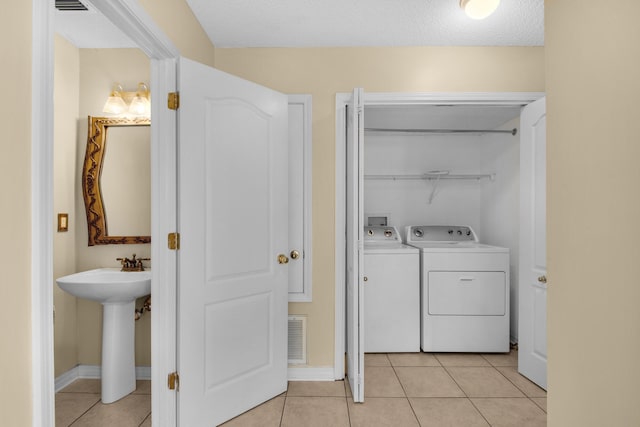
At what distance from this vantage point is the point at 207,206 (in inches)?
78.0

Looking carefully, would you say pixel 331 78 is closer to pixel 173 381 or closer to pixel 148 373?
pixel 173 381

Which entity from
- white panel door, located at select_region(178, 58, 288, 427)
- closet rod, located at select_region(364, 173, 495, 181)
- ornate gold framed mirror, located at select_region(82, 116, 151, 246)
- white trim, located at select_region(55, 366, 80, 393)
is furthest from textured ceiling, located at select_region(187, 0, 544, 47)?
white trim, located at select_region(55, 366, 80, 393)

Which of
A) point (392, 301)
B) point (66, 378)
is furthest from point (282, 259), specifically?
point (66, 378)

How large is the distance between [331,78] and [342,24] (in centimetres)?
39

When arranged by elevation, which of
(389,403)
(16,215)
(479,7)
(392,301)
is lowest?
(389,403)

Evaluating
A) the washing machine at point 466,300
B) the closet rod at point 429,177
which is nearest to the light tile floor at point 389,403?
the washing machine at point 466,300

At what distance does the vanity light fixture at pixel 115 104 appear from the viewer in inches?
100

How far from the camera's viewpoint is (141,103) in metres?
2.58

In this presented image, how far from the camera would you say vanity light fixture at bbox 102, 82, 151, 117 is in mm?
2553

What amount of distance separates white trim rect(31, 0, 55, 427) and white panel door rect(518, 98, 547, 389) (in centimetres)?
272

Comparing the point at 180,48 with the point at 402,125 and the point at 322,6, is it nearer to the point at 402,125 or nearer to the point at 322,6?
the point at 322,6

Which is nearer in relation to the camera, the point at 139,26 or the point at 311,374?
the point at 139,26

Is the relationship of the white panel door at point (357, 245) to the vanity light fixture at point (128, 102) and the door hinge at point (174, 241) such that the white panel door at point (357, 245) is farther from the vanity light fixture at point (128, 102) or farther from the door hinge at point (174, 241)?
the vanity light fixture at point (128, 102)

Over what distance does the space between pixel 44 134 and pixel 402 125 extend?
10.7 ft
